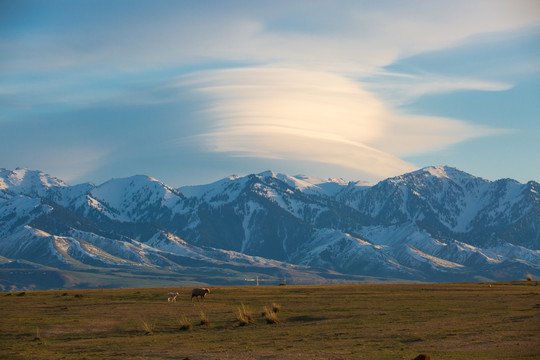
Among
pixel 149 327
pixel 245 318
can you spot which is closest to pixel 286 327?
pixel 245 318

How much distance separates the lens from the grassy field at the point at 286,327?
150ft

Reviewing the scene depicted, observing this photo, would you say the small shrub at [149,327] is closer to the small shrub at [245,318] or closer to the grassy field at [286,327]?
the grassy field at [286,327]

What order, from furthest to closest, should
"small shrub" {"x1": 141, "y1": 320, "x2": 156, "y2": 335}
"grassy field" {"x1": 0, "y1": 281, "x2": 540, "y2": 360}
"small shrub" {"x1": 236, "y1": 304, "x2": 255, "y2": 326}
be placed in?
1. "small shrub" {"x1": 236, "y1": 304, "x2": 255, "y2": 326}
2. "small shrub" {"x1": 141, "y1": 320, "x2": 156, "y2": 335}
3. "grassy field" {"x1": 0, "y1": 281, "x2": 540, "y2": 360}

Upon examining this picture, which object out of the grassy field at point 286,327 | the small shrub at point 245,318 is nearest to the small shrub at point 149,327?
the grassy field at point 286,327

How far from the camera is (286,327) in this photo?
5784 centimetres

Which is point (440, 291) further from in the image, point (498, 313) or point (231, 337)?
point (231, 337)


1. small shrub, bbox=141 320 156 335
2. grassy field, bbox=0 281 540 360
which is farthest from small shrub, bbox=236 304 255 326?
small shrub, bbox=141 320 156 335

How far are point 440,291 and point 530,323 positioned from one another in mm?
33801

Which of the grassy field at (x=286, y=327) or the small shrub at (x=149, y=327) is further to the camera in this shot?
the small shrub at (x=149, y=327)

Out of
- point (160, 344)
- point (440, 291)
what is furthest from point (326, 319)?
point (440, 291)

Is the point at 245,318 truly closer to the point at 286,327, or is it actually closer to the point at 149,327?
the point at 286,327

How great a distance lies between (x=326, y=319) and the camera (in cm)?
6159

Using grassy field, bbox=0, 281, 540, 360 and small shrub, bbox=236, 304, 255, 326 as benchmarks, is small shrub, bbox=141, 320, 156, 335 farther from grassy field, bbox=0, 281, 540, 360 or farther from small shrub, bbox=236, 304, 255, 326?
small shrub, bbox=236, 304, 255, 326

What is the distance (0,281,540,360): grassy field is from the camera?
4566cm
